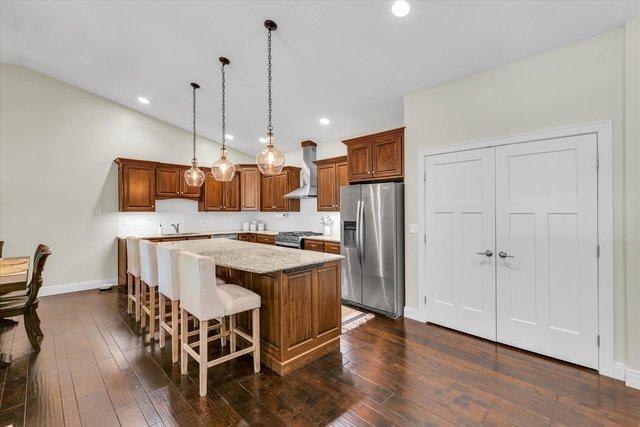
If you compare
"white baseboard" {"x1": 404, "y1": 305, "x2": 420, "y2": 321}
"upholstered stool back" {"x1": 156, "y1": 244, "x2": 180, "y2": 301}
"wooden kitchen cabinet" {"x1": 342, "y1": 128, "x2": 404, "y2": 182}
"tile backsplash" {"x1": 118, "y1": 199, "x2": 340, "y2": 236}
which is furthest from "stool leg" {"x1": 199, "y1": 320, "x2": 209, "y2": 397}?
"tile backsplash" {"x1": 118, "y1": 199, "x2": 340, "y2": 236}

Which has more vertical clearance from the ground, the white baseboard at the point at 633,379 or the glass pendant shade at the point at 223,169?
the glass pendant shade at the point at 223,169

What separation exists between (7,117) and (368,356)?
6521mm

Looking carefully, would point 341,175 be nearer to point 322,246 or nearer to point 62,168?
point 322,246

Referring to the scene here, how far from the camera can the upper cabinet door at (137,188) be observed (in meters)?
5.46

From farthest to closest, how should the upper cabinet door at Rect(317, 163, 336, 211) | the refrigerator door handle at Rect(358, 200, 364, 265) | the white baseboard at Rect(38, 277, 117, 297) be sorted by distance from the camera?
the upper cabinet door at Rect(317, 163, 336, 211) < the white baseboard at Rect(38, 277, 117, 297) < the refrigerator door handle at Rect(358, 200, 364, 265)

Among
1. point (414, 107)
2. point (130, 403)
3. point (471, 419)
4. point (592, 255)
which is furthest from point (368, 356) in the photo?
point (414, 107)

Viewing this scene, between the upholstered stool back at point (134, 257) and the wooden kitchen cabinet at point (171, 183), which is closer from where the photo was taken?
the upholstered stool back at point (134, 257)

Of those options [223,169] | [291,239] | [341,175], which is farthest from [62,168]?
[341,175]

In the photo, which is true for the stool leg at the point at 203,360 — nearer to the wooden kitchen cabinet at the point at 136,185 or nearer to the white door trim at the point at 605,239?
the white door trim at the point at 605,239

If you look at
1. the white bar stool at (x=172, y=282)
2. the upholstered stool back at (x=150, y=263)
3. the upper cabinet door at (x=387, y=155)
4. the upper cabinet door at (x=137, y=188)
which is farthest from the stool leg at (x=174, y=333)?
the upper cabinet door at (x=137, y=188)

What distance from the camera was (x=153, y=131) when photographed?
608cm

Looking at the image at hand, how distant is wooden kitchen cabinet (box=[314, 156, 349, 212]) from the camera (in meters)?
5.21

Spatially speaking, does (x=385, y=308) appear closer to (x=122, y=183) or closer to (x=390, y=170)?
(x=390, y=170)

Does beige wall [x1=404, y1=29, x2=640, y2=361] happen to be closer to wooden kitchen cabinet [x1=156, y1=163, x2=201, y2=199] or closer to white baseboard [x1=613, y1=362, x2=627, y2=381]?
white baseboard [x1=613, y1=362, x2=627, y2=381]
